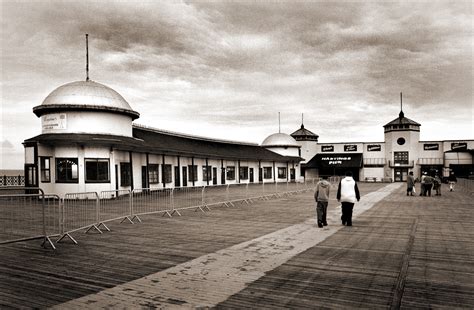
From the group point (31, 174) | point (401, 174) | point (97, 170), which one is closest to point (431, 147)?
point (401, 174)

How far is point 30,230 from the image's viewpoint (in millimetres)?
11250

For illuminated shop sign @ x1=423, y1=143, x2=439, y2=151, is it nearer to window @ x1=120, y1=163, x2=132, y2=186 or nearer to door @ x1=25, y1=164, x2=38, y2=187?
window @ x1=120, y1=163, x2=132, y2=186

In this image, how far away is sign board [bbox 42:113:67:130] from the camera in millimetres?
22859

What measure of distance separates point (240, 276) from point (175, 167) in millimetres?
26137

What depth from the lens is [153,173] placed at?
28.9 meters

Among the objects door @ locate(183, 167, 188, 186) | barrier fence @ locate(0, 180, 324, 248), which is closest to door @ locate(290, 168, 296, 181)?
door @ locate(183, 167, 188, 186)

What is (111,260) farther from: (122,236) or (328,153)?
(328,153)

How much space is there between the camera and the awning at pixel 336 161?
2271 inches

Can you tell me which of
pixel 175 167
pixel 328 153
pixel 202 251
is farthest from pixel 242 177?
pixel 202 251

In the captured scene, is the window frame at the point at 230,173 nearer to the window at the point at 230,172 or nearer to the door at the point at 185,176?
the window at the point at 230,172

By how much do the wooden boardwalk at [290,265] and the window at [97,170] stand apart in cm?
1107

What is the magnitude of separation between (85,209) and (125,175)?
41.7 feet

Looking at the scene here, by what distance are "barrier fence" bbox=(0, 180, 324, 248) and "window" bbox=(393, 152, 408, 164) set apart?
4197 cm

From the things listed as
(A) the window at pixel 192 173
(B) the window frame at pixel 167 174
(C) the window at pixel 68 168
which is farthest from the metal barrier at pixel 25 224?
(A) the window at pixel 192 173
